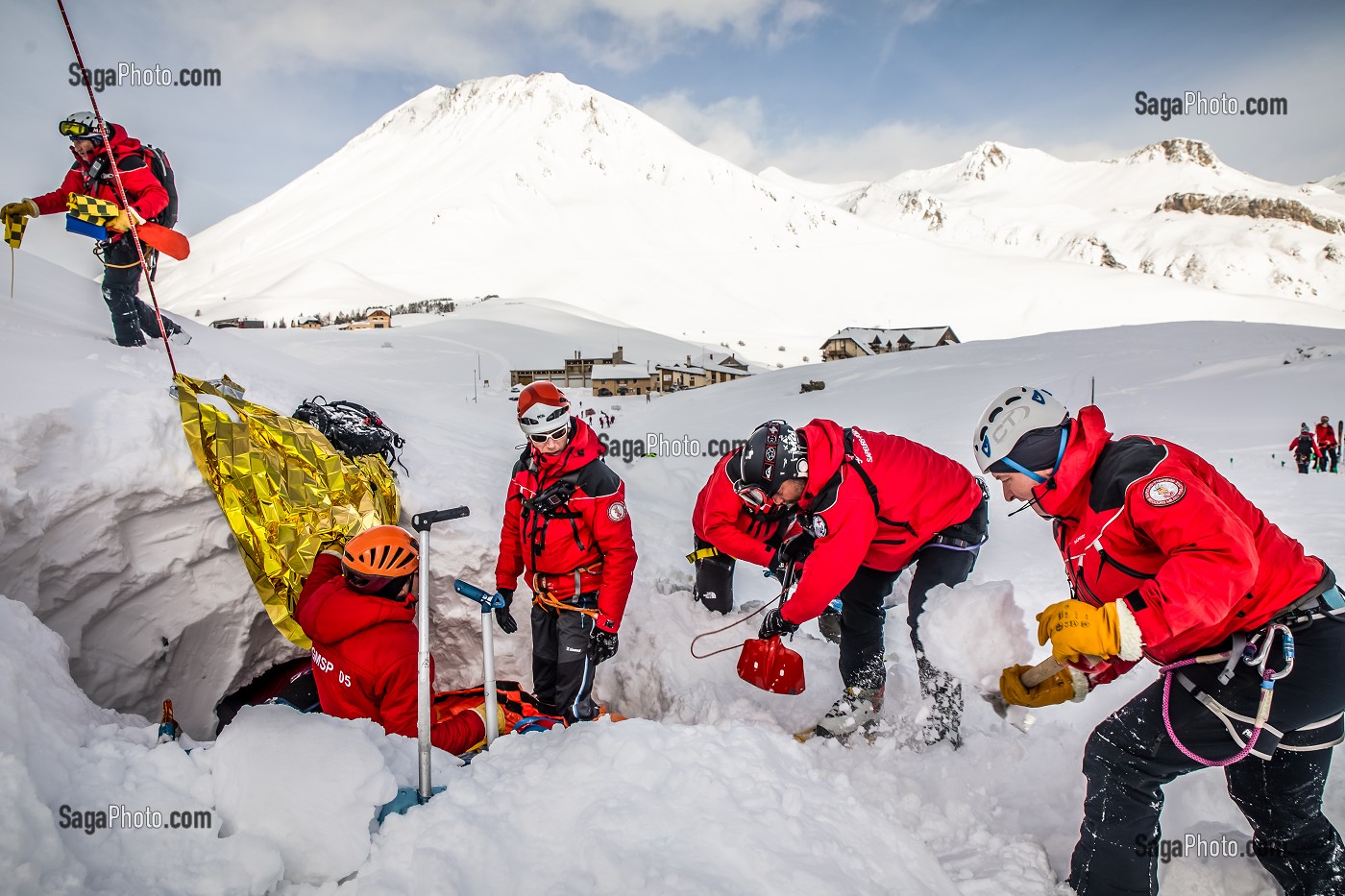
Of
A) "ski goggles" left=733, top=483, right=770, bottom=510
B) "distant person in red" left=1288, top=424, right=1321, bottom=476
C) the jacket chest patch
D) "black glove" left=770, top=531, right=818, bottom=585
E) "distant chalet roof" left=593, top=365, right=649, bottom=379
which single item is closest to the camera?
the jacket chest patch

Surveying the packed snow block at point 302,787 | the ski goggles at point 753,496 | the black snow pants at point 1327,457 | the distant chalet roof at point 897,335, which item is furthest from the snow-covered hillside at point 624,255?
the packed snow block at point 302,787

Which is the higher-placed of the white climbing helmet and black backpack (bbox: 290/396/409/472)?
black backpack (bbox: 290/396/409/472)

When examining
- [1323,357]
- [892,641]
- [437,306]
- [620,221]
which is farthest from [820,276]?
[892,641]

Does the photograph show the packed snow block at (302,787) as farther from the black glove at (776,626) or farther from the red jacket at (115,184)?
the red jacket at (115,184)

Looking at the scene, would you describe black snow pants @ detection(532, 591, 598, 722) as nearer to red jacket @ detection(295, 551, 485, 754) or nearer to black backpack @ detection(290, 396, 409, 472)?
red jacket @ detection(295, 551, 485, 754)

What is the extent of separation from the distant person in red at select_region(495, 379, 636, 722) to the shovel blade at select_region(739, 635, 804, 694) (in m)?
0.90

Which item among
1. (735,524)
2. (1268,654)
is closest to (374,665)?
(735,524)

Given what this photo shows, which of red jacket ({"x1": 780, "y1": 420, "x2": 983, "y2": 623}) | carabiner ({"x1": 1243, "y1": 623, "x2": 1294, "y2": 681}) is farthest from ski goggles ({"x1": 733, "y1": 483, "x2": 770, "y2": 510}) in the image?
carabiner ({"x1": 1243, "y1": 623, "x2": 1294, "y2": 681})

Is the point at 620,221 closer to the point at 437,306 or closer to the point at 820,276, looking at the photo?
the point at 820,276

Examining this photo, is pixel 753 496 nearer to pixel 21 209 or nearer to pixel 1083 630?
pixel 1083 630

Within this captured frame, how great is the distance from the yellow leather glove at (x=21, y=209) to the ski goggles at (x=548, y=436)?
4142mm

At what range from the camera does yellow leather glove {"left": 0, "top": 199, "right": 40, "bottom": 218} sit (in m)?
4.82

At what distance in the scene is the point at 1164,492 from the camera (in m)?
2.27

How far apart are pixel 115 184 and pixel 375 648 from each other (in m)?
4.23
